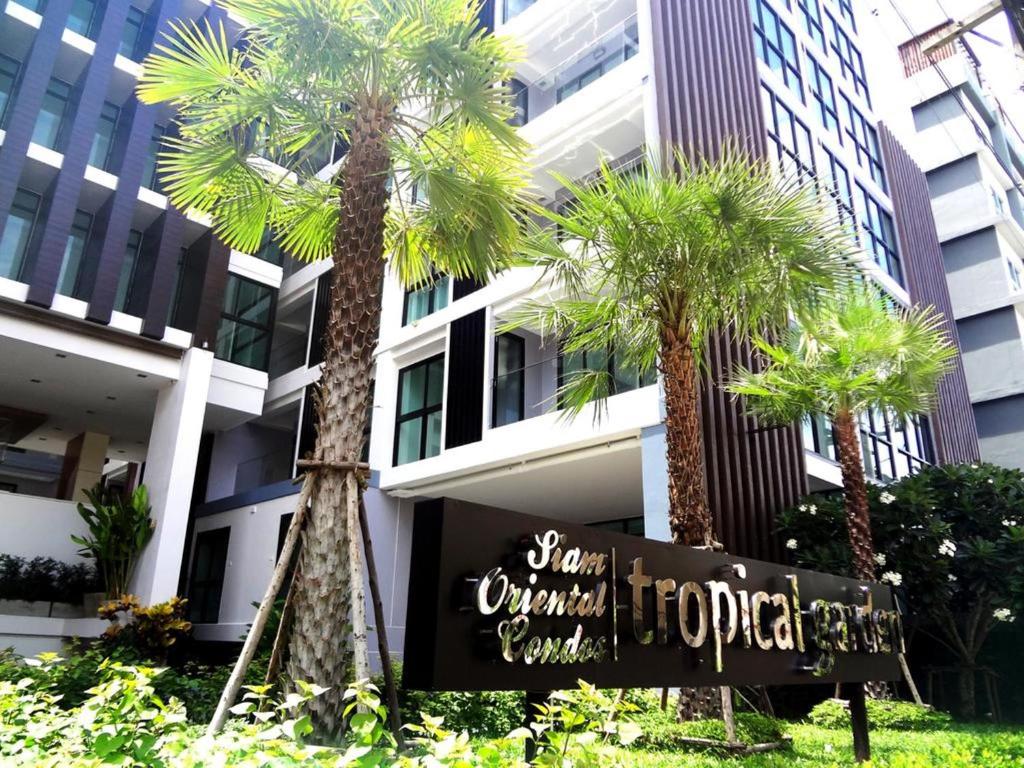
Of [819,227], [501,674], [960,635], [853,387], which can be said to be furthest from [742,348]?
[501,674]

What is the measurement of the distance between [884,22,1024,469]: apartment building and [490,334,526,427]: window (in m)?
16.3

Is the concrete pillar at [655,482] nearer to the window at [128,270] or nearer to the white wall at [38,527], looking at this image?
the window at [128,270]

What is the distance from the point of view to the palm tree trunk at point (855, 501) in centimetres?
1075

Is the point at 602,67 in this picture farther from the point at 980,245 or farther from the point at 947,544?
the point at 980,245

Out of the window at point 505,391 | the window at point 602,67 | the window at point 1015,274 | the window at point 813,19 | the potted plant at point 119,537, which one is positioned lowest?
the potted plant at point 119,537

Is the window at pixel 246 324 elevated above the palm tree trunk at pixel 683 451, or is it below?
above

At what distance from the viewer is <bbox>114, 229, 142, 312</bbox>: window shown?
1644 centimetres

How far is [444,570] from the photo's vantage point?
3.34 m

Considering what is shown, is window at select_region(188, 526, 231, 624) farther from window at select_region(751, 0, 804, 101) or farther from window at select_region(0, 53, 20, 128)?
window at select_region(751, 0, 804, 101)

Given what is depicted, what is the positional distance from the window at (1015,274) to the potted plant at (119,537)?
25.7 metres

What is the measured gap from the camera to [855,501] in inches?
436

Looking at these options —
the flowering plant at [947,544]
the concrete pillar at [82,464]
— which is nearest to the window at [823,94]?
the flowering plant at [947,544]

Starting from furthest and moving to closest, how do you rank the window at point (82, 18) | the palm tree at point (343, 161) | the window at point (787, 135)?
the window at point (82, 18) → the window at point (787, 135) → the palm tree at point (343, 161)

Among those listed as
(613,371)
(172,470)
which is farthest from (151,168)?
(613,371)
